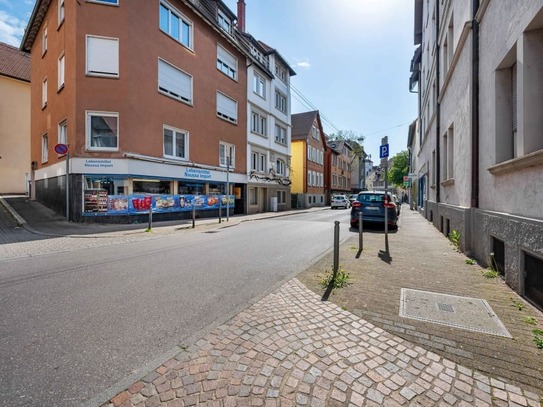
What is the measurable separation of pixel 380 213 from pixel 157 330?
11.2 metres

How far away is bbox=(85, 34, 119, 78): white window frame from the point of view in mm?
14234

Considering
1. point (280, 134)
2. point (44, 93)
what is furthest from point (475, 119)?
point (280, 134)

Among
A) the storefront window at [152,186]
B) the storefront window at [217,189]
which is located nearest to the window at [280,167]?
the storefront window at [217,189]

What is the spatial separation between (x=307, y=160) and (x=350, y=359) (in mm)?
35061

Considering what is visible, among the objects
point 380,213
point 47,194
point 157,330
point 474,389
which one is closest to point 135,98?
point 47,194

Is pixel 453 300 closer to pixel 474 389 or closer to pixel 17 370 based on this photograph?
pixel 474 389

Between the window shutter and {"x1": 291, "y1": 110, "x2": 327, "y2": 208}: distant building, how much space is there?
15229 mm

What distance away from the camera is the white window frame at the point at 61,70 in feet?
50.5

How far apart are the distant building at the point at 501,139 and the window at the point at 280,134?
20801 millimetres

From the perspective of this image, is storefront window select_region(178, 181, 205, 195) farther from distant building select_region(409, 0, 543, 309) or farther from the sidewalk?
the sidewalk

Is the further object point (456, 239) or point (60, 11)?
point (60, 11)

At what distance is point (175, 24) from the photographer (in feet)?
57.2

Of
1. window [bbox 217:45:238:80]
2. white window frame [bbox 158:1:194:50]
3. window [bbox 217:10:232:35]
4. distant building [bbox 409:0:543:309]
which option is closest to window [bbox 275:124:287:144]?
window [bbox 217:45:238:80]

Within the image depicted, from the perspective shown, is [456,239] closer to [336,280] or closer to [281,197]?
[336,280]
